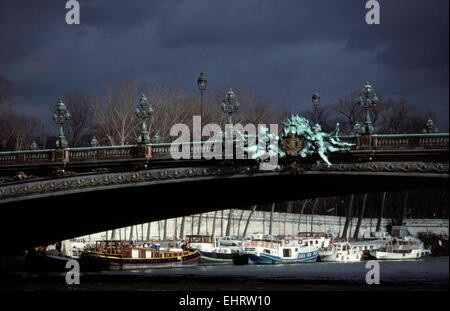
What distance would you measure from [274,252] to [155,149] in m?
31.9

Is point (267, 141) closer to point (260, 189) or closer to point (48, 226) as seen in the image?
point (260, 189)

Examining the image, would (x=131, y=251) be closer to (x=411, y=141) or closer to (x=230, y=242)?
(x=230, y=242)

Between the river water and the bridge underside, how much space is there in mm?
3032

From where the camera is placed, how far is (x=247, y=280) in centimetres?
5297

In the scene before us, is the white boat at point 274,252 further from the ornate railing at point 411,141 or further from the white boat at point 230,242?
the ornate railing at point 411,141

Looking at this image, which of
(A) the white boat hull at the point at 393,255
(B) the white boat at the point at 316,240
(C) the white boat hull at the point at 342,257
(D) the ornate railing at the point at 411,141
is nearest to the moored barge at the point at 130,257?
(C) the white boat hull at the point at 342,257

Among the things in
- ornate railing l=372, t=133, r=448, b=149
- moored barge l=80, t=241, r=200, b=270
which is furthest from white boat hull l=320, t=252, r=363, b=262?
ornate railing l=372, t=133, r=448, b=149

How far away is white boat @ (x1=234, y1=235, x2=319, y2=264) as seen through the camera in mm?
75062

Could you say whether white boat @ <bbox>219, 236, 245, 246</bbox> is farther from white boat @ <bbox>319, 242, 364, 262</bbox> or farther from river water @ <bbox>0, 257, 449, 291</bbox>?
river water @ <bbox>0, 257, 449, 291</bbox>

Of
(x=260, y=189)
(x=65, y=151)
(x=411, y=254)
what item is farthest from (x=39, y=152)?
(x=411, y=254)

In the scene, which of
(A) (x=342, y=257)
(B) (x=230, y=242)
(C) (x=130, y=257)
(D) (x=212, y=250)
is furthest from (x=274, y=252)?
(C) (x=130, y=257)

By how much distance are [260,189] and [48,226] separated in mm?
15398

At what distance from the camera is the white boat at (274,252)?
75.1 metres

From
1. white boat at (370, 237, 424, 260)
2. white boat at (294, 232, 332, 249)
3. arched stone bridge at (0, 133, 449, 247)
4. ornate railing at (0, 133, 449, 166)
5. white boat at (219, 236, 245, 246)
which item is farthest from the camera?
white boat at (294, 232, 332, 249)
